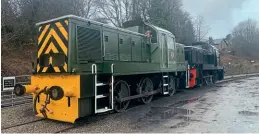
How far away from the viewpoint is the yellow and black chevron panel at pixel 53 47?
5918mm

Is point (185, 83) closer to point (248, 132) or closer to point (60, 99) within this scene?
point (248, 132)

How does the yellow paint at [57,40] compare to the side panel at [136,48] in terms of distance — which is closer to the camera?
Result: the yellow paint at [57,40]

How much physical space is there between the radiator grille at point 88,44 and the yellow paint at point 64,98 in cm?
75

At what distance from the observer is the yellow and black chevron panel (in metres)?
5.92

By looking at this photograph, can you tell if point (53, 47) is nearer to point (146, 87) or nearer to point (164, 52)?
point (146, 87)

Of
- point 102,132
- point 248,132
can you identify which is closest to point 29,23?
point 102,132

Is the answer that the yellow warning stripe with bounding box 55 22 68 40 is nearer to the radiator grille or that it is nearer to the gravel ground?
the radiator grille

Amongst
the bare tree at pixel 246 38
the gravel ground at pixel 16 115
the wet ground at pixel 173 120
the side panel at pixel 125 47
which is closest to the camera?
the wet ground at pixel 173 120

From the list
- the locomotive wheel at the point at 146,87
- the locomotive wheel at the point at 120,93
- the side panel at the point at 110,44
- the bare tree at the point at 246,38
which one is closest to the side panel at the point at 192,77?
the locomotive wheel at the point at 146,87

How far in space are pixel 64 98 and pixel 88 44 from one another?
1648 millimetres

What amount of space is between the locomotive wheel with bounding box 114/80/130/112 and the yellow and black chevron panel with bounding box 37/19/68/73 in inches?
73.4

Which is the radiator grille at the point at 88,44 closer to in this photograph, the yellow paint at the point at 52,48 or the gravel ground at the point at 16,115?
the yellow paint at the point at 52,48

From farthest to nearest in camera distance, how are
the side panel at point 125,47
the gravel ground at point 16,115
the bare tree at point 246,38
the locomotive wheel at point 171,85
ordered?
the bare tree at point 246,38 < the locomotive wheel at point 171,85 < the side panel at point 125,47 < the gravel ground at point 16,115

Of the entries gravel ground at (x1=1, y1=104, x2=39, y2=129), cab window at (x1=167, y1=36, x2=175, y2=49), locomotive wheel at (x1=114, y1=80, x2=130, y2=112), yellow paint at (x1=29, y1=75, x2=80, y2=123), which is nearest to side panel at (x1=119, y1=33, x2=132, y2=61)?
locomotive wheel at (x1=114, y1=80, x2=130, y2=112)
